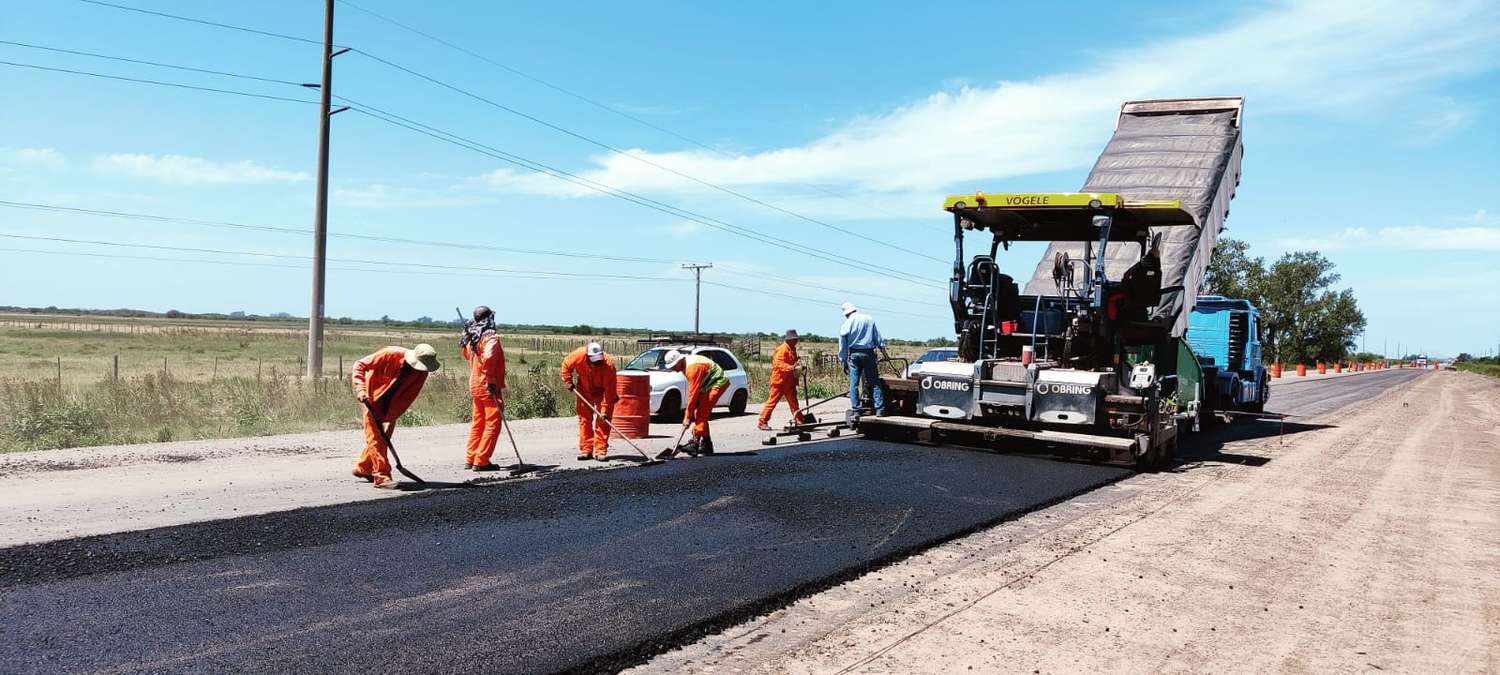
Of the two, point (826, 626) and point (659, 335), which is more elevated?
point (659, 335)

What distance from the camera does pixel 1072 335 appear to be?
1165 cm

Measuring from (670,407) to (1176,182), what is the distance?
832cm

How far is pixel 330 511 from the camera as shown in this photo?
7.36m

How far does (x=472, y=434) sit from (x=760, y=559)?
465cm

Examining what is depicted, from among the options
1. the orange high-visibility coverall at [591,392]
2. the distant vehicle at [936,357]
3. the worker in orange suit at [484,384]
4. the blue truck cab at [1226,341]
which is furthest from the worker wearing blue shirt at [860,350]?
the blue truck cab at [1226,341]

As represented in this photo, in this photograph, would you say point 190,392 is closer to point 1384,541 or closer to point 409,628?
point 409,628

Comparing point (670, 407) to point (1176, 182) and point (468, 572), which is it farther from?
point (468, 572)

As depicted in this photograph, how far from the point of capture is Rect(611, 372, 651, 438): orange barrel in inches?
478

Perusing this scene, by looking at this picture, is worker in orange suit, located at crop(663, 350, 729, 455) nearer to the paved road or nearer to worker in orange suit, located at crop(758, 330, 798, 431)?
the paved road

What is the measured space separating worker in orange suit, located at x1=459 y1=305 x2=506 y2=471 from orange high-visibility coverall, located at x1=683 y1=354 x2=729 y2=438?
7.63 feet

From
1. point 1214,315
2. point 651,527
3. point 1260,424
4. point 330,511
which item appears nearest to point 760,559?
point 651,527

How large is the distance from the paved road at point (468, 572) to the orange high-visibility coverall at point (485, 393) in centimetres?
90

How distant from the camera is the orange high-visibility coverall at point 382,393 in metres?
8.50

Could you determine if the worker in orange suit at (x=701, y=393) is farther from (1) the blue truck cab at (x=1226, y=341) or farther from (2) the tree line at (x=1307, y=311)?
(2) the tree line at (x=1307, y=311)
